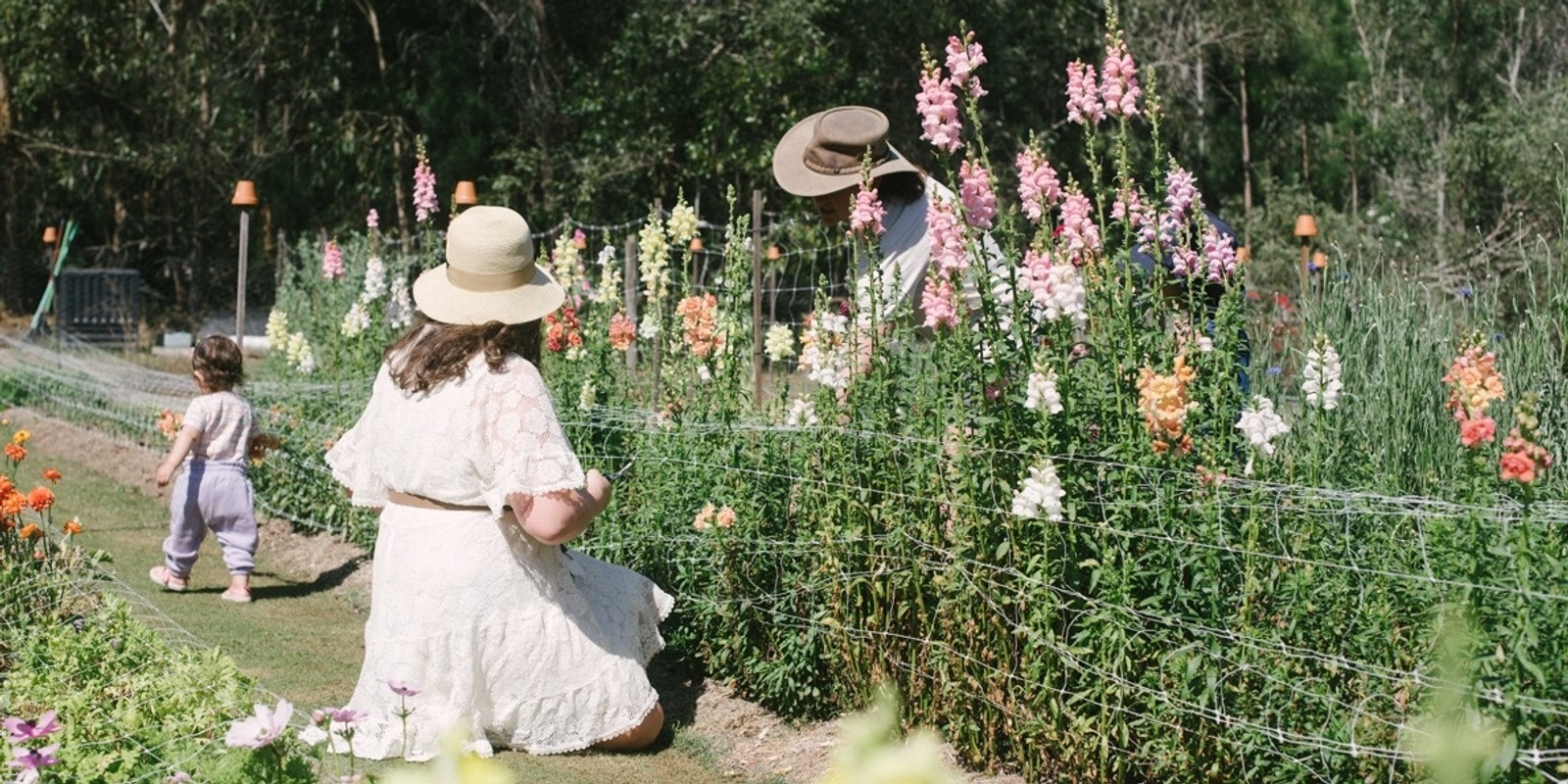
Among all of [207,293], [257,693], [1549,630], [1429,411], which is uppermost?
[207,293]

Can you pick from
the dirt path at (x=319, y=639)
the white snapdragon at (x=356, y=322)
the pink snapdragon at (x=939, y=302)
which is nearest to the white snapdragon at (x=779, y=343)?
the dirt path at (x=319, y=639)

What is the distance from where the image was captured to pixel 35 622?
4.85 metres

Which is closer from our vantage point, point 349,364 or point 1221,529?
point 1221,529

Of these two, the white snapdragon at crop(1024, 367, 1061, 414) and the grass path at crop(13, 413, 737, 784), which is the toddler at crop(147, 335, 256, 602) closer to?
the grass path at crop(13, 413, 737, 784)

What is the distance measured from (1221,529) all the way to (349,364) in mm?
5611

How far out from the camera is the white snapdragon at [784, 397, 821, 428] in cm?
468

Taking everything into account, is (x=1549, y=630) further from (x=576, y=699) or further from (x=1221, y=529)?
(x=576, y=699)

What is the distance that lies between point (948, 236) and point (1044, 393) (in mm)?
520

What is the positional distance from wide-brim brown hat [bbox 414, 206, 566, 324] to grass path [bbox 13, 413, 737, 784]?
117 centimetres

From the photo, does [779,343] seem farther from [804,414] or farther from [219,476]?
[219,476]

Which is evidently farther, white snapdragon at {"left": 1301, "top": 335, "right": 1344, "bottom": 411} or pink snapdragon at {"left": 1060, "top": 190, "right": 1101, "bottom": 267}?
pink snapdragon at {"left": 1060, "top": 190, "right": 1101, "bottom": 267}

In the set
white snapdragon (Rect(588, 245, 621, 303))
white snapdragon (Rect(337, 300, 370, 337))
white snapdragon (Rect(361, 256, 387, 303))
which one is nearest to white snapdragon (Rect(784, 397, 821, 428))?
white snapdragon (Rect(588, 245, 621, 303))

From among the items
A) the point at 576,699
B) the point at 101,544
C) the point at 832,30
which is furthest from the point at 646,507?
the point at 832,30

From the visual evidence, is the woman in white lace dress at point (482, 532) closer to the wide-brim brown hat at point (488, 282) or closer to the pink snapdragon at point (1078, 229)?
the wide-brim brown hat at point (488, 282)
